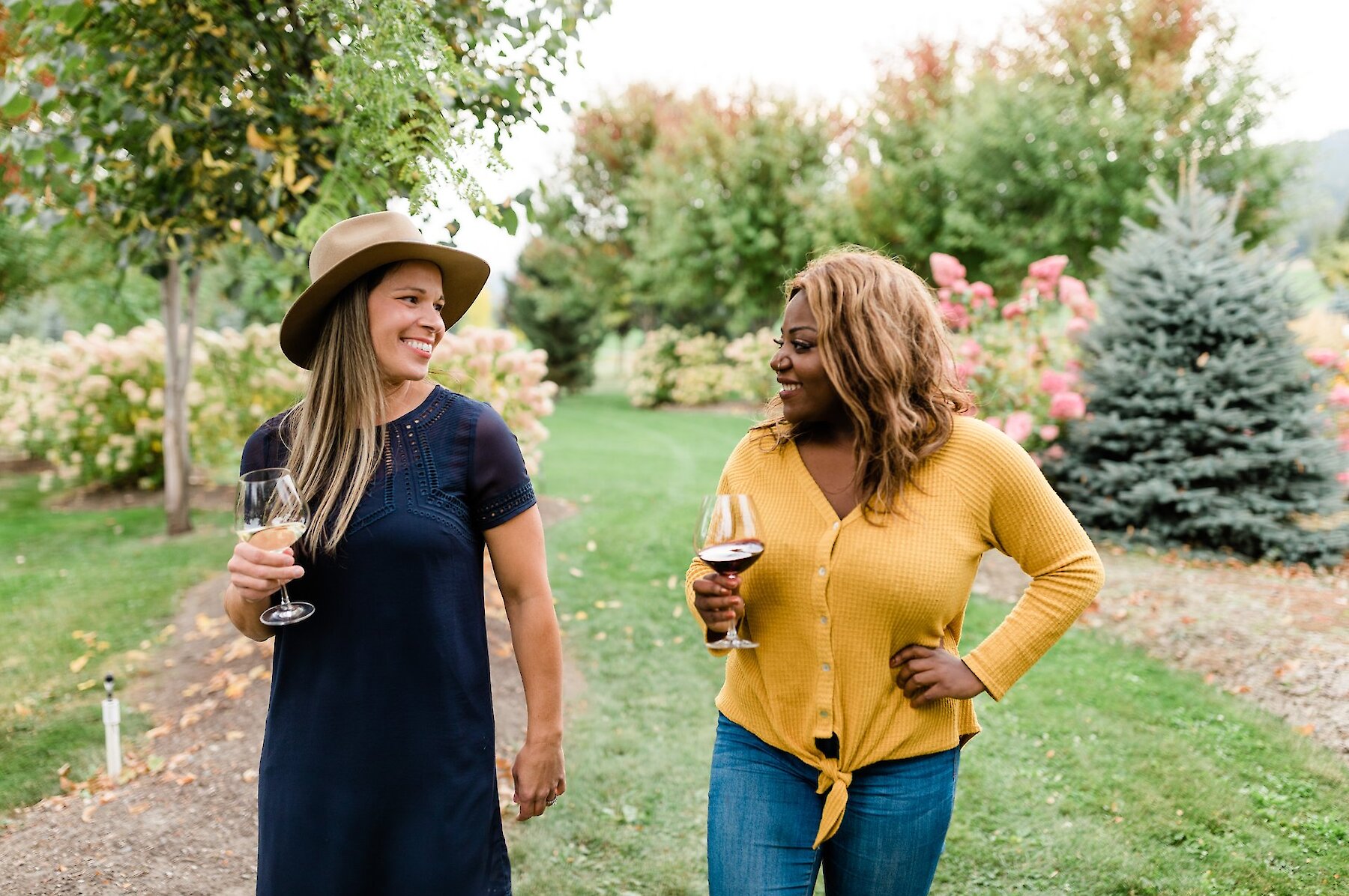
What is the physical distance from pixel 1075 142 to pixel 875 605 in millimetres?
21787

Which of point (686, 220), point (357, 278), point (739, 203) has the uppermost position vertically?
point (739, 203)

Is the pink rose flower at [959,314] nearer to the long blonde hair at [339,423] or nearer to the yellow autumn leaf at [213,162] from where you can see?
the yellow autumn leaf at [213,162]

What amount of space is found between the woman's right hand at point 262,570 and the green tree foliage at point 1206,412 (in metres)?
8.88

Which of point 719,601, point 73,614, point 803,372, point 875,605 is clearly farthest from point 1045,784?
point 73,614

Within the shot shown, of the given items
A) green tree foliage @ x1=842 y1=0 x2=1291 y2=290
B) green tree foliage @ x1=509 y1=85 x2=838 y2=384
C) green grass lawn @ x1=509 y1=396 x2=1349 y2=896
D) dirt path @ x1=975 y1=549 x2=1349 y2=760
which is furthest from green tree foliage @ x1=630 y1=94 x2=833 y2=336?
green grass lawn @ x1=509 y1=396 x2=1349 y2=896

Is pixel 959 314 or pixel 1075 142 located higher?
pixel 1075 142

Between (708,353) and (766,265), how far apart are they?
353cm

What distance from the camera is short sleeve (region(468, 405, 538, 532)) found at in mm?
2137

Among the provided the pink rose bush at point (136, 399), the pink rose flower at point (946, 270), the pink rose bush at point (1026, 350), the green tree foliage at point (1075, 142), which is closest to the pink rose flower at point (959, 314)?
the pink rose bush at point (1026, 350)

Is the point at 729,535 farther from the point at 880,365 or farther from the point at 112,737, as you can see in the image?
the point at 112,737

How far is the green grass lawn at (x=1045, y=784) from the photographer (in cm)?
386

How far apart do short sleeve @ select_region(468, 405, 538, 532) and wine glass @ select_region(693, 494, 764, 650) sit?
42 centimetres

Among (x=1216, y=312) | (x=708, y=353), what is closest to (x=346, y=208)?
(x=1216, y=312)

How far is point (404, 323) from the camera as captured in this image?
2.20 m
